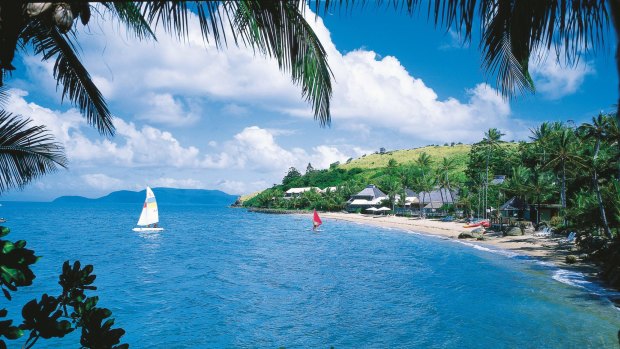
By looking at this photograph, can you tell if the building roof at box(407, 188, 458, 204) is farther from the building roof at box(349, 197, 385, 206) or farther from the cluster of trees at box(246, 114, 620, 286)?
the building roof at box(349, 197, 385, 206)

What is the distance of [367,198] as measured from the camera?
2901 inches

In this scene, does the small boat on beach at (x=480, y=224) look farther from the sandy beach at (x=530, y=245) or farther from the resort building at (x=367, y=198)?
the resort building at (x=367, y=198)

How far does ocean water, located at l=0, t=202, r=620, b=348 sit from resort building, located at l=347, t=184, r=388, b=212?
137ft

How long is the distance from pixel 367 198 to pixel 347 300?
58.1 meters

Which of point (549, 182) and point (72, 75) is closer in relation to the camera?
point (72, 75)

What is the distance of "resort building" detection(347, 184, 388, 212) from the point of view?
71525mm

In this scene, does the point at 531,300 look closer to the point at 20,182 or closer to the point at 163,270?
the point at 20,182

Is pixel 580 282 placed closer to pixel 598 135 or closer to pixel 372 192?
pixel 598 135

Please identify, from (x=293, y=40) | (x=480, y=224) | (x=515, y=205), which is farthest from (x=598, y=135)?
(x=293, y=40)

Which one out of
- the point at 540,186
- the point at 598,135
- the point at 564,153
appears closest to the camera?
the point at 598,135

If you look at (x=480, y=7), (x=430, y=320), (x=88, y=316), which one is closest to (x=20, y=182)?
(x=88, y=316)

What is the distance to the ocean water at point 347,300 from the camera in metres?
12.0

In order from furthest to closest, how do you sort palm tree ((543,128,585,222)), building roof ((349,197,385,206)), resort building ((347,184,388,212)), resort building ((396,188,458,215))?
resort building ((347,184,388,212)) < building roof ((349,197,385,206)) < resort building ((396,188,458,215)) < palm tree ((543,128,585,222))

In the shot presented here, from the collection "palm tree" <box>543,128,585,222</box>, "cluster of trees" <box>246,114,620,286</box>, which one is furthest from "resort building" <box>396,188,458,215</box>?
"palm tree" <box>543,128,585,222</box>
